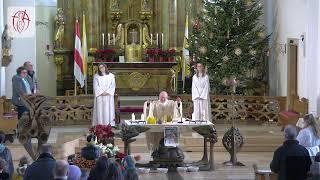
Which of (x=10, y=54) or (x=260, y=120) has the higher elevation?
(x=10, y=54)

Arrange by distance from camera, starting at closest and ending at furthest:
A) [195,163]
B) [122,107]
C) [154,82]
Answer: [195,163]
[122,107]
[154,82]

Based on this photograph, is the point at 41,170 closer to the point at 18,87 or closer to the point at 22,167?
the point at 22,167

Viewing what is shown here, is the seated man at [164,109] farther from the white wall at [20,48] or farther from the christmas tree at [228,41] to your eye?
the white wall at [20,48]

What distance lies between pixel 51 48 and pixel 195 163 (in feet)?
41.0

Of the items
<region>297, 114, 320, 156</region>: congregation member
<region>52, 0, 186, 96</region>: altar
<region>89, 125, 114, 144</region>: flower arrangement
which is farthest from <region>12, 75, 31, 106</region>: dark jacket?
<region>297, 114, 320, 156</region>: congregation member

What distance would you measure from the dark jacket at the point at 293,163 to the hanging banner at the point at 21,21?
44.6ft

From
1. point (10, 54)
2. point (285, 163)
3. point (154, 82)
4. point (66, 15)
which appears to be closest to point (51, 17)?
point (66, 15)

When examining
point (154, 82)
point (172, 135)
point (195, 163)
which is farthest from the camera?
point (154, 82)

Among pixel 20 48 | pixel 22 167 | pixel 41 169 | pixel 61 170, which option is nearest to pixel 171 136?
pixel 22 167

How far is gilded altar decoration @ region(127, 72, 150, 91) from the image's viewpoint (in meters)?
25.5

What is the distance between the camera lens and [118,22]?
27.1m

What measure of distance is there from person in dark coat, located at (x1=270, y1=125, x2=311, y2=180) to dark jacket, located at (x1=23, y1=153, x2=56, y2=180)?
10.1 ft

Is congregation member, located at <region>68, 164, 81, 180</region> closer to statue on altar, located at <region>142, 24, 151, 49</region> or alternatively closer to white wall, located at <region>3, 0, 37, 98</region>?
white wall, located at <region>3, 0, 37, 98</region>

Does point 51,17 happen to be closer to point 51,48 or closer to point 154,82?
point 51,48
